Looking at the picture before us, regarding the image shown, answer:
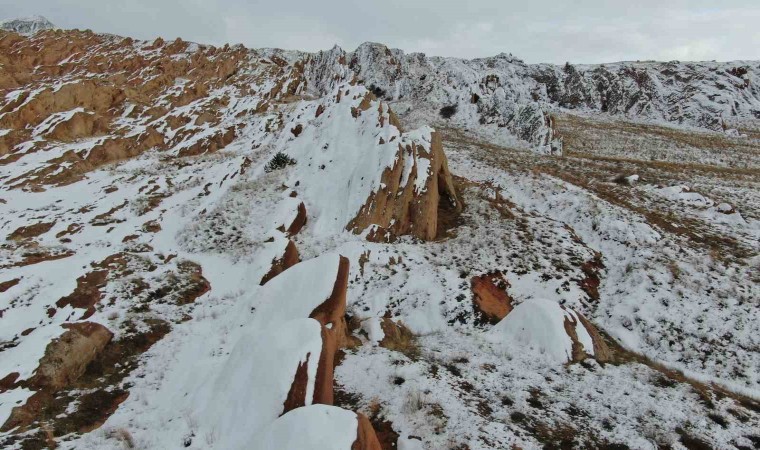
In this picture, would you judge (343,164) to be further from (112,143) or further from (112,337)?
(112,143)

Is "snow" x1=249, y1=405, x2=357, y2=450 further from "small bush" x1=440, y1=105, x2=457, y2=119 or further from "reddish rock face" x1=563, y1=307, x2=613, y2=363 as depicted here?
"small bush" x1=440, y1=105, x2=457, y2=119

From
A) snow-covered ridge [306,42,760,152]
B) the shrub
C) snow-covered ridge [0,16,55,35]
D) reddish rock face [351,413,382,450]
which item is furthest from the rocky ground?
snow-covered ridge [0,16,55,35]

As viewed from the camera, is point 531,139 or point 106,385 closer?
point 106,385

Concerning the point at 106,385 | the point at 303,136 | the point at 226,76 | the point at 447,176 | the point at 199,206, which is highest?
the point at 226,76

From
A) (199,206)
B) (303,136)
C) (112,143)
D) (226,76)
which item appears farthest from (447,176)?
(226,76)

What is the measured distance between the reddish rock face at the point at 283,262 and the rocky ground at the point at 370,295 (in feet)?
0.29

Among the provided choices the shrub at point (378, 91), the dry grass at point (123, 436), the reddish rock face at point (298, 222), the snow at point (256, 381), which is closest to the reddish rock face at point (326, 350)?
the snow at point (256, 381)

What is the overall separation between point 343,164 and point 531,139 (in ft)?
98.7

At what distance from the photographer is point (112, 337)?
36.0 feet

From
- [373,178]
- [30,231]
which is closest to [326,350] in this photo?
[373,178]

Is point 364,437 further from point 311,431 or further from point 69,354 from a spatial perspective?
point 69,354

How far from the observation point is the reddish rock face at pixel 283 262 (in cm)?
1547

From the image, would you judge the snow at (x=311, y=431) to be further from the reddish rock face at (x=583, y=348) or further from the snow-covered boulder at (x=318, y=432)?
the reddish rock face at (x=583, y=348)

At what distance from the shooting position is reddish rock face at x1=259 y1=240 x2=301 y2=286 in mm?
15466
